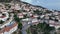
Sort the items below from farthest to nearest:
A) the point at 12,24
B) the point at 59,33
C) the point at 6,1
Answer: the point at 6,1 < the point at 12,24 < the point at 59,33

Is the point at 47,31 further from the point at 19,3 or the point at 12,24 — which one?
the point at 19,3

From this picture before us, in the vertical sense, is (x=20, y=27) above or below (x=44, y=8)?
above

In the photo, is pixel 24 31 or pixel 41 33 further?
pixel 24 31

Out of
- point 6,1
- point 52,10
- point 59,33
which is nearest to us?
point 59,33

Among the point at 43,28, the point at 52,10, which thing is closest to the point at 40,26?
the point at 43,28

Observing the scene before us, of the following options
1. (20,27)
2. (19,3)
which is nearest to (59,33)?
(20,27)

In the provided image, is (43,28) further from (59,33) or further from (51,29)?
(59,33)
